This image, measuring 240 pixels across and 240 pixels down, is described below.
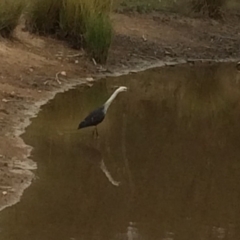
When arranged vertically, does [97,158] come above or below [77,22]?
below

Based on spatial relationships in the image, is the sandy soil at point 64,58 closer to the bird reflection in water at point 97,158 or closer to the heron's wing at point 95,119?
the bird reflection in water at point 97,158

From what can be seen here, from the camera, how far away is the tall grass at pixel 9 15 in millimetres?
12125

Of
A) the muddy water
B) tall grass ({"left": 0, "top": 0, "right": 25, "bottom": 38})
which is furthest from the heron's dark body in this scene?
tall grass ({"left": 0, "top": 0, "right": 25, "bottom": 38})

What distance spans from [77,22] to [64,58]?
0.88m

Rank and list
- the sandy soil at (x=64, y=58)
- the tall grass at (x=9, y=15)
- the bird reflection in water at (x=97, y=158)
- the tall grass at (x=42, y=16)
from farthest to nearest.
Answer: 1. the tall grass at (x=42, y=16)
2. the tall grass at (x=9, y=15)
3. the sandy soil at (x=64, y=58)
4. the bird reflection in water at (x=97, y=158)

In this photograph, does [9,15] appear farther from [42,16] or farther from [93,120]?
[93,120]

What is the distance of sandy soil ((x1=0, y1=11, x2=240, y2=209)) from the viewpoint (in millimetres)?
7777

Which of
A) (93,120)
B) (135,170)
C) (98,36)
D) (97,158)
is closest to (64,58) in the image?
(98,36)

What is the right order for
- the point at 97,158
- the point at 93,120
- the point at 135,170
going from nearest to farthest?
the point at 135,170 < the point at 97,158 < the point at 93,120

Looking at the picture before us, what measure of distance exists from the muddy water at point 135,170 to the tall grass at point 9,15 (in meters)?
1.87

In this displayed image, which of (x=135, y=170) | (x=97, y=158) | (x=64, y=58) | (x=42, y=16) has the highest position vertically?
(x=42, y=16)

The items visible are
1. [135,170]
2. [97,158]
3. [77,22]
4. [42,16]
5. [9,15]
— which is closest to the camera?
[135,170]

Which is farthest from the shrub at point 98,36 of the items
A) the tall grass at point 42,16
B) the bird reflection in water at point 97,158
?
the bird reflection in water at point 97,158

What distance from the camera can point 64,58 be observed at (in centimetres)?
1238
